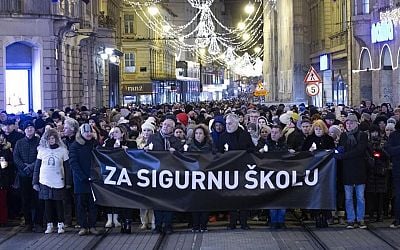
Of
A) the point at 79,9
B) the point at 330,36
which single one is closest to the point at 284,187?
the point at 79,9

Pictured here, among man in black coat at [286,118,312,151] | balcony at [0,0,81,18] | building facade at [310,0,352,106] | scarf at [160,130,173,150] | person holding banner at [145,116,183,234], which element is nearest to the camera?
person holding banner at [145,116,183,234]

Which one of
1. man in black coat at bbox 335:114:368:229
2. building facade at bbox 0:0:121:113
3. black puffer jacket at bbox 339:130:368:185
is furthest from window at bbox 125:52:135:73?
black puffer jacket at bbox 339:130:368:185

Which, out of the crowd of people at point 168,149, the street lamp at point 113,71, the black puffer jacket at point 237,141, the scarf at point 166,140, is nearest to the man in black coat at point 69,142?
the crowd of people at point 168,149

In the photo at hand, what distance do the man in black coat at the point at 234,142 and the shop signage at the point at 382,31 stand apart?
21086 millimetres

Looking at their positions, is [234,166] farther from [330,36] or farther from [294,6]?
[294,6]

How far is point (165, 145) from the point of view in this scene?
15289mm

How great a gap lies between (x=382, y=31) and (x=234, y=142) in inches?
892

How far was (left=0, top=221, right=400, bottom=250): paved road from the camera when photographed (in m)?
13.8

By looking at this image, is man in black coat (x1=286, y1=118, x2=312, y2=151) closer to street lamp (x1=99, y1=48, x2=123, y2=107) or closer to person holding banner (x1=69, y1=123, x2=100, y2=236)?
person holding banner (x1=69, y1=123, x2=100, y2=236)

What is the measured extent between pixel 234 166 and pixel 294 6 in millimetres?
46555

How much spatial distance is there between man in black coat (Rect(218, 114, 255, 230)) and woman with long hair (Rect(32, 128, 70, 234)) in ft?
8.96

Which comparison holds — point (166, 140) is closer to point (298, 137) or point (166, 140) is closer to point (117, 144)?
point (117, 144)

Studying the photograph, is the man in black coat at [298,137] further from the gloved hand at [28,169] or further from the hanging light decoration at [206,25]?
the hanging light decoration at [206,25]

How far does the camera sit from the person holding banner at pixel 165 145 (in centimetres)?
1517
